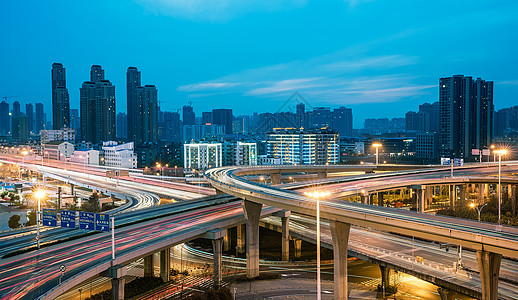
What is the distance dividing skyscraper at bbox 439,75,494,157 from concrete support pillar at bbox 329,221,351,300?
131m

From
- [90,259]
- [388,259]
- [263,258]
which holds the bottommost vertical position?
[263,258]

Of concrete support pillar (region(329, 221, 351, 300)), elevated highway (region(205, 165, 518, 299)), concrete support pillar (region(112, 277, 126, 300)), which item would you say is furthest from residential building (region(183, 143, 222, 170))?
concrete support pillar (region(112, 277, 126, 300))

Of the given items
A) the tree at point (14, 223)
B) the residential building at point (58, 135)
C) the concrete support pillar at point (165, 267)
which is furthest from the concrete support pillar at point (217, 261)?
the residential building at point (58, 135)

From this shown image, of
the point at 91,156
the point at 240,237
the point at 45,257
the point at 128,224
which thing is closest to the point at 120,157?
the point at 91,156

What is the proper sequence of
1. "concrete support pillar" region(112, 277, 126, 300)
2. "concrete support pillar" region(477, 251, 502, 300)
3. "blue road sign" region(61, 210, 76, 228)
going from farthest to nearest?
"blue road sign" region(61, 210, 76, 228) → "concrete support pillar" region(112, 277, 126, 300) → "concrete support pillar" region(477, 251, 502, 300)

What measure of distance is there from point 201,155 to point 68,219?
101 metres

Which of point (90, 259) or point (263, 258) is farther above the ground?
point (90, 259)

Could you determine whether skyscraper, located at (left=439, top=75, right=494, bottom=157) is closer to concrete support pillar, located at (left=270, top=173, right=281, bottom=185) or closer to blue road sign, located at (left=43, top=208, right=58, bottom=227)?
concrete support pillar, located at (left=270, top=173, right=281, bottom=185)

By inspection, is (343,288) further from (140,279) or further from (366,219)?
(140,279)

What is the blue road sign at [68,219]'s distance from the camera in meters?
29.1

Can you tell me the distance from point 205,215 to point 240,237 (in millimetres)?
8864

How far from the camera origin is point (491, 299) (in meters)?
22.6

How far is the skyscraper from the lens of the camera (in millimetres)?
145875

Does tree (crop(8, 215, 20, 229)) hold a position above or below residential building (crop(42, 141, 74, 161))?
below
